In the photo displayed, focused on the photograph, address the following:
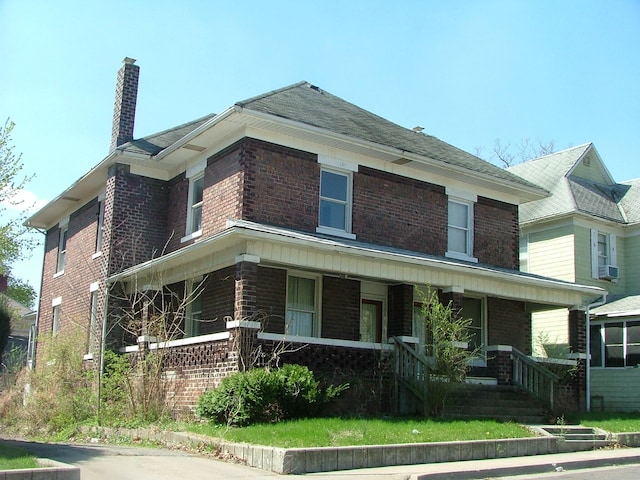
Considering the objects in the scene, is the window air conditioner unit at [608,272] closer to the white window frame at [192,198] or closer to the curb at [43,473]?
the white window frame at [192,198]

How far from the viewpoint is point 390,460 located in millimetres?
11477

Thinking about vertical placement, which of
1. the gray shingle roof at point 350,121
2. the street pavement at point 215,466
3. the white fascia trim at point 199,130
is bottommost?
the street pavement at point 215,466

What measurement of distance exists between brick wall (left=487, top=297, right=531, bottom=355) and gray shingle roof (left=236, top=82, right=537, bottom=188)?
11.4 feet

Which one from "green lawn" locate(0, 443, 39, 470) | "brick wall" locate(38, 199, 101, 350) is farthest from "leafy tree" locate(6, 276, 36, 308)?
"green lawn" locate(0, 443, 39, 470)

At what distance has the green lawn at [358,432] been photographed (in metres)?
11.6

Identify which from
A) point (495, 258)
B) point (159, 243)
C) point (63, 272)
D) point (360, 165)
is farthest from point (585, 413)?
point (63, 272)

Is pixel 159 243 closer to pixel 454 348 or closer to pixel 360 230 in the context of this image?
pixel 360 230

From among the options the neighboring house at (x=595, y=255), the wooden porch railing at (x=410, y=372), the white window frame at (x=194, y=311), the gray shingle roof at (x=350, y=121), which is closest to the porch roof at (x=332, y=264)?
the white window frame at (x=194, y=311)

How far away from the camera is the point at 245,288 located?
1477 cm

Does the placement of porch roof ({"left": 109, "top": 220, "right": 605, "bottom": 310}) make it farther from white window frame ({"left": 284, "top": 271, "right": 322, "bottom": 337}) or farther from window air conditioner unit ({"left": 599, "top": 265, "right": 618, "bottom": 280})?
window air conditioner unit ({"left": 599, "top": 265, "right": 618, "bottom": 280})

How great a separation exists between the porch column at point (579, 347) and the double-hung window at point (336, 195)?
21.4 feet

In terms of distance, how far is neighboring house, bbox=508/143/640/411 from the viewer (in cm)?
2414

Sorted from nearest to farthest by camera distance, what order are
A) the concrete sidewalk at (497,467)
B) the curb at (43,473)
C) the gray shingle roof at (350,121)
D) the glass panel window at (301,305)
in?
the curb at (43,473) < the concrete sidewalk at (497,467) < the glass panel window at (301,305) < the gray shingle roof at (350,121)

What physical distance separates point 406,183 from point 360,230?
211 centimetres
